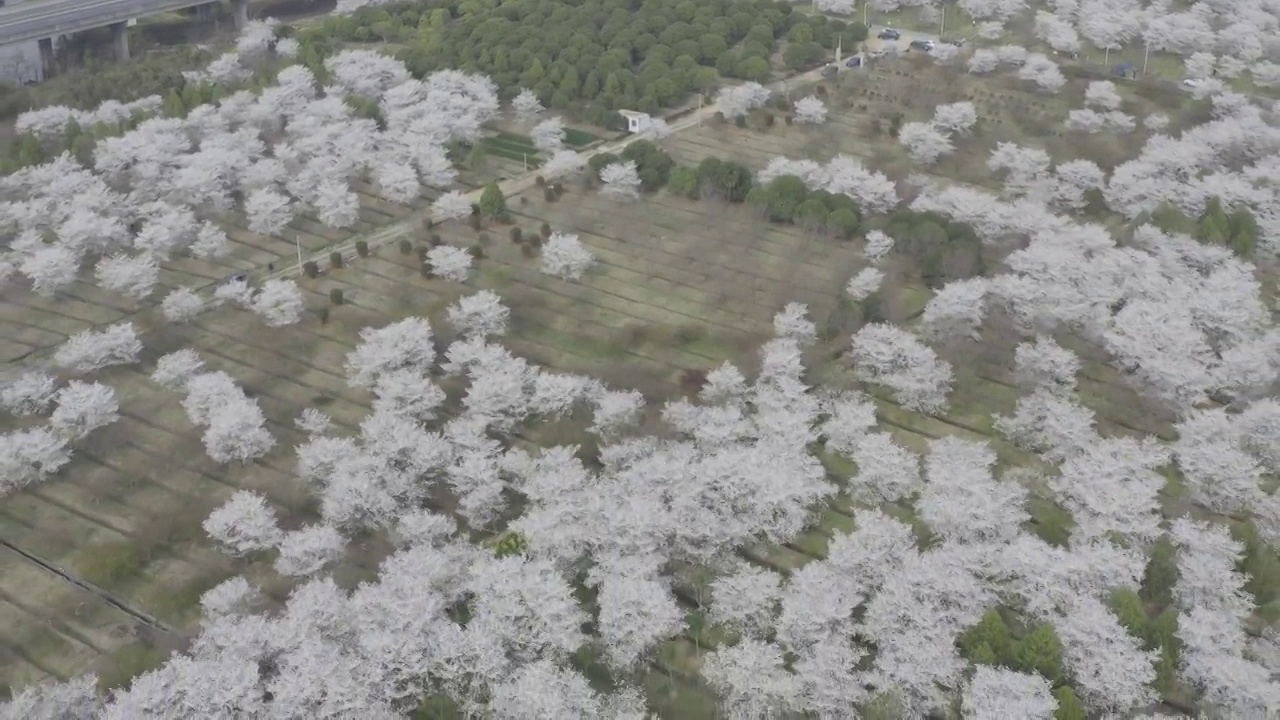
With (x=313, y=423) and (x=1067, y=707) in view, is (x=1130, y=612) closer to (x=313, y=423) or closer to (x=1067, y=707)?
(x=1067, y=707)

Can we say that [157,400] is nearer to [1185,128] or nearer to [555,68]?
[555,68]

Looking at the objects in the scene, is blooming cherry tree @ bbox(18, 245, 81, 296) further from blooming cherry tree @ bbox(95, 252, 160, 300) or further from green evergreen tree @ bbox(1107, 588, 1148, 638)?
green evergreen tree @ bbox(1107, 588, 1148, 638)

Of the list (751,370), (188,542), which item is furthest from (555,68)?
(188,542)

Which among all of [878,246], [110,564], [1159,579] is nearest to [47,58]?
[110,564]

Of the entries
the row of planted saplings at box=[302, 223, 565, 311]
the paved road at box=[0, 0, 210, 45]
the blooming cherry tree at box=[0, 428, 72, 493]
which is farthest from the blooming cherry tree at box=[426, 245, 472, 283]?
the paved road at box=[0, 0, 210, 45]

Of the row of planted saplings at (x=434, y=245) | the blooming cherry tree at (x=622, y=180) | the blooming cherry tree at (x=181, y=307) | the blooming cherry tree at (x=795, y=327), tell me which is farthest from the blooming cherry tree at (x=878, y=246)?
the blooming cherry tree at (x=181, y=307)

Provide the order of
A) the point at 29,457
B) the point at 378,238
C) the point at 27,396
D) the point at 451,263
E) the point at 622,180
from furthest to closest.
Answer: the point at 622,180, the point at 378,238, the point at 451,263, the point at 27,396, the point at 29,457

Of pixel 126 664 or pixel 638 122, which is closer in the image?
pixel 126 664
